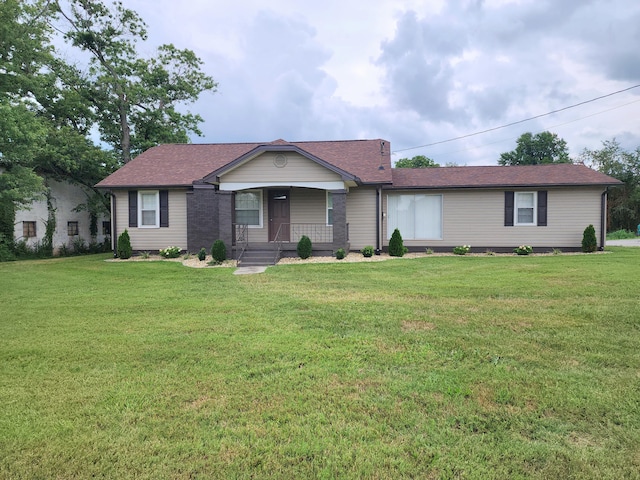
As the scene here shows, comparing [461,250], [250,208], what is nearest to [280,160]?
[250,208]

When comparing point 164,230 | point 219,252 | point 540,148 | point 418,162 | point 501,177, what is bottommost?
point 219,252

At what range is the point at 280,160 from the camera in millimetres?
14234

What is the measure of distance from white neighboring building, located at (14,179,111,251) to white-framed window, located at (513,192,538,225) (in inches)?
812

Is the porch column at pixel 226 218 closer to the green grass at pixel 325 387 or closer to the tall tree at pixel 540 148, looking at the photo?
the green grass at pixel 325 387

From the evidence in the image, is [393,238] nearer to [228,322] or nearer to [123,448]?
[228,322]

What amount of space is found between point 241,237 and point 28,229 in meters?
11.5

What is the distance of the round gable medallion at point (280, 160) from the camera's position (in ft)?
46.7

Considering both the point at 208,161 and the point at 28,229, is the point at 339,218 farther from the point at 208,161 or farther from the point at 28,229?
the point at 28,229

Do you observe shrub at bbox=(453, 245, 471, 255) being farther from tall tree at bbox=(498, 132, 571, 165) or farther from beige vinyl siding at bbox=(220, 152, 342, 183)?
tall tree at bbox=(498, 132, 571, 165)

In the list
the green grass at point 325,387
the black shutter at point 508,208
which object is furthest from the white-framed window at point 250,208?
the black shutter at point 508,208

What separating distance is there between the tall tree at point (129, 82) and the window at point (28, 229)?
587cm

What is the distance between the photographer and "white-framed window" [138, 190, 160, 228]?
16031mm

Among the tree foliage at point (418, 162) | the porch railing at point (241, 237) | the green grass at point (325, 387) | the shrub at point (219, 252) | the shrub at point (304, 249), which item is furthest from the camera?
the tree foliage at point (418, 162)

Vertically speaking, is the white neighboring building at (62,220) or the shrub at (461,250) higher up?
the white neighboring building at (62,220)
